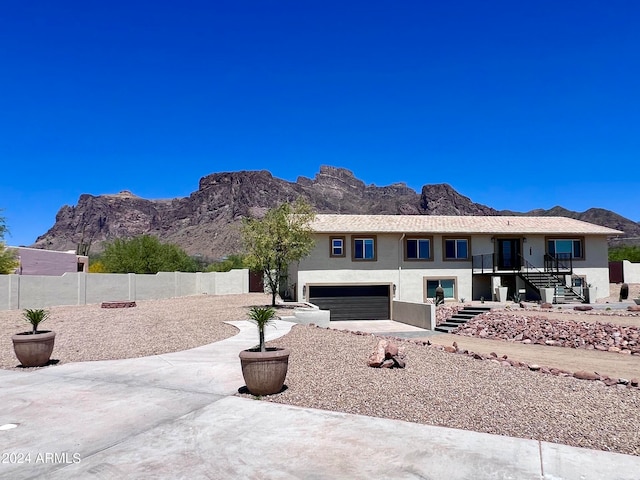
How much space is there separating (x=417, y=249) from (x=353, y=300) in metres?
5.35

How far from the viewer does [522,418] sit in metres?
7.20

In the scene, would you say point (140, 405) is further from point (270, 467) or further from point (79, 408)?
point (270, 467)

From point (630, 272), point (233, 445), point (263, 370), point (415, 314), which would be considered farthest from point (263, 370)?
point (630, 272)

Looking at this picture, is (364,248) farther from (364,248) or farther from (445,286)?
(445,286)

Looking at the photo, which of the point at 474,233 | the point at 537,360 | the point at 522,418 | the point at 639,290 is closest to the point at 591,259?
the point at 639,290

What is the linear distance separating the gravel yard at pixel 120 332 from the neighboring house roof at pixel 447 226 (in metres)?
10.3

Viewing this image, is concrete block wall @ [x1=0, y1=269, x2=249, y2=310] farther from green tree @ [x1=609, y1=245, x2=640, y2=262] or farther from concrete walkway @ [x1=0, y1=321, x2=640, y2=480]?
green tree @ [x1=609, y1=245, x2=640, y2=262]

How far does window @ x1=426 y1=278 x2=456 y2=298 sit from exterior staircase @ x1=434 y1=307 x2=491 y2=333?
4321 mm

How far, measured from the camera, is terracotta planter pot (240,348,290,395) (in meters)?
8.27

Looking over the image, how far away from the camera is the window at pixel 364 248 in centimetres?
3127

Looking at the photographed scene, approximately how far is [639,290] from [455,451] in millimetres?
35893

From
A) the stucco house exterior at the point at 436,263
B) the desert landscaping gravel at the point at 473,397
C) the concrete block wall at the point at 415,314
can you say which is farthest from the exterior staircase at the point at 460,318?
the desert landscaping gravel at the point at 473,397

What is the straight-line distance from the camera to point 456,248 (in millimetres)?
32500

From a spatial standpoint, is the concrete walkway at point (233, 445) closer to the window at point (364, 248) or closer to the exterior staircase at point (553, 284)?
the window at point (364, 248)
